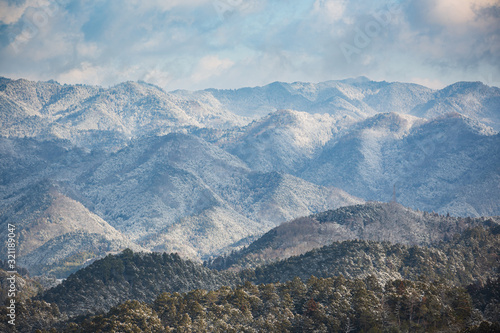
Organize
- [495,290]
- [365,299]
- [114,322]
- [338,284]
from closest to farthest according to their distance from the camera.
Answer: [114,322] < [365,299] < [495,290] < [338,284]

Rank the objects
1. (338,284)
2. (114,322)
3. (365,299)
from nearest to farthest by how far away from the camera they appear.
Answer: (114,322) < (365,299) < (338,284)

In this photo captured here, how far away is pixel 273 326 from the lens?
16125 centimetres

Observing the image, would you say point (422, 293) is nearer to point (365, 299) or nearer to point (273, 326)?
point (365, 299)

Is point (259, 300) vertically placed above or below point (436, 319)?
above

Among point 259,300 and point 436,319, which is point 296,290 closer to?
point 259,300

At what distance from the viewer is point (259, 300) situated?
18312 centimetres

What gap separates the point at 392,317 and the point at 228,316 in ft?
153

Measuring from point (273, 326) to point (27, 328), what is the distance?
84768 mm

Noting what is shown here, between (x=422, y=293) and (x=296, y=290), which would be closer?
(x=422, y=293)

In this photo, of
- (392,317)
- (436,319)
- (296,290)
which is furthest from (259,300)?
(436,319)

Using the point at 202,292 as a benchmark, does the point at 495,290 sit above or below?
below

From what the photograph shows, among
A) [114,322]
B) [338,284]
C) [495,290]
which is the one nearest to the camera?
[114,322]

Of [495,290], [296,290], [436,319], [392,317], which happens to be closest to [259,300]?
[296,290]

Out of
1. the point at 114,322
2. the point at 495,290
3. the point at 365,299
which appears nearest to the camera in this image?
the point at 114,322
